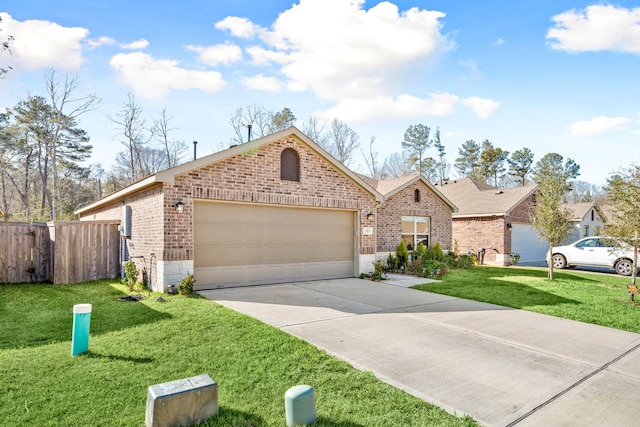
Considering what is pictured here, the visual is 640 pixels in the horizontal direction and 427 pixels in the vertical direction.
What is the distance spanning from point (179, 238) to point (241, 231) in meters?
1.74

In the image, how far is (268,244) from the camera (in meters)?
10.7

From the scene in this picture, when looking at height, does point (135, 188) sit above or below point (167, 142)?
below

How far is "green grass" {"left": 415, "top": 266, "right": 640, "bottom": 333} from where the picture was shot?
24.8ft

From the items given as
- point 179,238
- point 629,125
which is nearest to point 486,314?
point 179,238

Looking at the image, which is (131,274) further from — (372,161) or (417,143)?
(417,143)

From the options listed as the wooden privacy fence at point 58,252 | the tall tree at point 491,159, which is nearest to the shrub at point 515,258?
the wooden privacy fence at point 58,252

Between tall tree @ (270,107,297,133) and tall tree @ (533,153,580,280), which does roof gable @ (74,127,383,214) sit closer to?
tall tree @ (533,153,580,280)

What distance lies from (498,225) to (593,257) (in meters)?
4.28

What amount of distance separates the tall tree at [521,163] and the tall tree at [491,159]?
3.54 feet

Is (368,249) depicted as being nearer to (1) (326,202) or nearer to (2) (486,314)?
(1) (326,202)

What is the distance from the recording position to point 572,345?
219 inches

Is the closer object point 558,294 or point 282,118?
point 558,294

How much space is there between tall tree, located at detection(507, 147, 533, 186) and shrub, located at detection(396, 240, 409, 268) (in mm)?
33300

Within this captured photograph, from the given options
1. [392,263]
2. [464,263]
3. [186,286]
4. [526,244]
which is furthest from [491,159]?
[186,286]
